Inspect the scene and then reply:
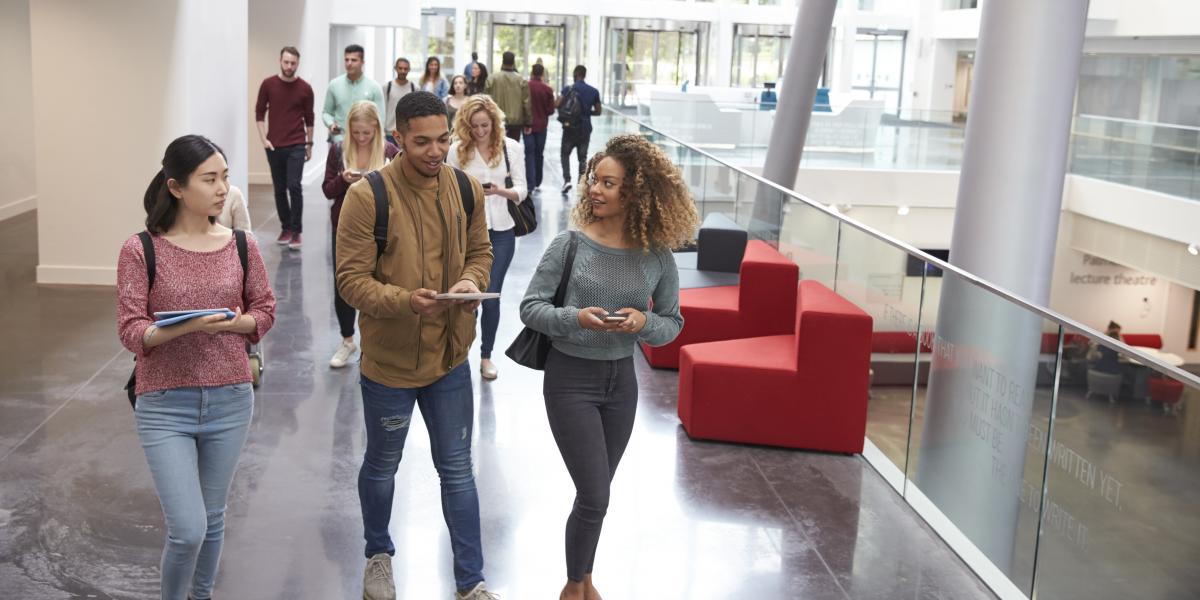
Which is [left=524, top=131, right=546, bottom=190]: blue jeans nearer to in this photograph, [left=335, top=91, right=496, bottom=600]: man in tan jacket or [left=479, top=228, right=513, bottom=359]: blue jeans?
[left=479, top=228, right=513, bottom=359]: blue jeans

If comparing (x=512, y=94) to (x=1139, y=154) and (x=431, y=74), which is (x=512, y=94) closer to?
(x=431, y=74)

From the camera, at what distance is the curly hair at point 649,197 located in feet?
13.7

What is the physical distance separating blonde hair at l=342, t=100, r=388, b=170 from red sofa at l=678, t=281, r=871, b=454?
2.24 m

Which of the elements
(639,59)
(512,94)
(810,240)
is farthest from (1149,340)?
(810,240)

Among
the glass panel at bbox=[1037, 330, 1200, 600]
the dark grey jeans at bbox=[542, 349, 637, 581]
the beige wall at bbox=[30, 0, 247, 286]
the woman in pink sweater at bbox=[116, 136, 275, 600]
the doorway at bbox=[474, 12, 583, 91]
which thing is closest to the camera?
the woman in pink sweater at bbox=[116, 136, 275, 600]

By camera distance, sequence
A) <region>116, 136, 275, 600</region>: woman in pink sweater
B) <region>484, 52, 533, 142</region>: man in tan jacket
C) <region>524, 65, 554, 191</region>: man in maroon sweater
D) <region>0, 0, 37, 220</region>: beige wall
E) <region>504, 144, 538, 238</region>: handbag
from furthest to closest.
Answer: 1. <region>524, 65, 554, 191</region>: man in maroon sweater
2. <region>484, 52, 533, 142</region>: man in tan jacket
3. <region>0, 0, 37, 220</region>: beige wall
4. <region>504, 144, 538, 238</region>: handbag
5. <region>116, 136, 275, 600</region>: woman in pink sweater

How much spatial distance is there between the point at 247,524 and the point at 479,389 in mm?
2564

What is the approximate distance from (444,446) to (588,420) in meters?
0.52

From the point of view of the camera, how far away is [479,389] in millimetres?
7664

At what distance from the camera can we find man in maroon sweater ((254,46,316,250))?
12.1 m

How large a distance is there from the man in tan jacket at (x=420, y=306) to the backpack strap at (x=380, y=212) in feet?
0.05

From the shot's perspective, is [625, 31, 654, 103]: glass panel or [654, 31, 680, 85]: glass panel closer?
[625, 31, 654, 103]: glass panel

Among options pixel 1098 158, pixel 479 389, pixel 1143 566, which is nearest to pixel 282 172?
pixel 479 389

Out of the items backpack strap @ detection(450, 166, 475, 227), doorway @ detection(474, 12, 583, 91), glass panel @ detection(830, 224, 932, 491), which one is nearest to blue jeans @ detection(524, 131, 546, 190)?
glass panel @ detection(830, 224, 932, 491)
